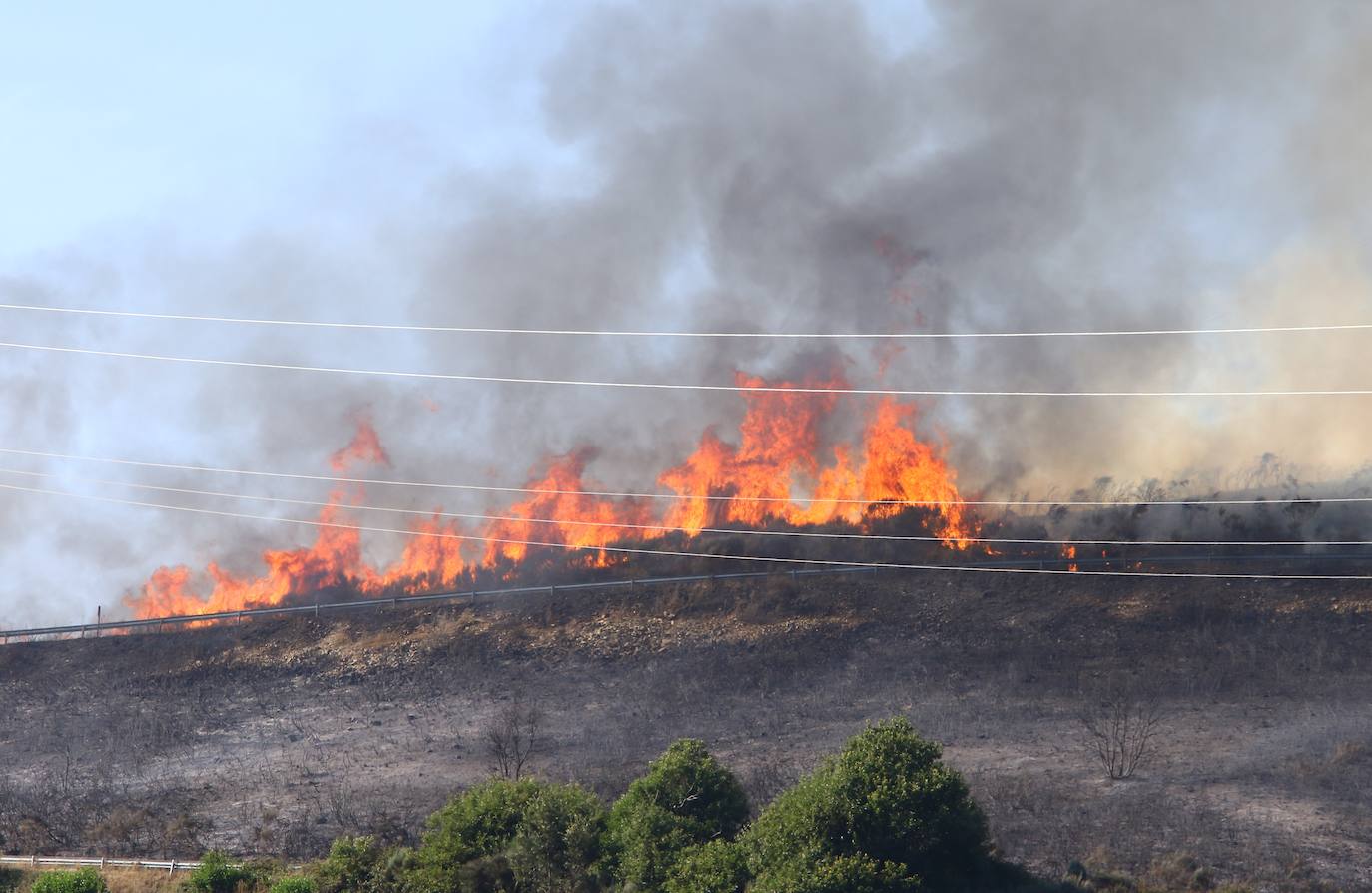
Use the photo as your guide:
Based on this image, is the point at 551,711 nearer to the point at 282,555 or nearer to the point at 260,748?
the point at 260,748

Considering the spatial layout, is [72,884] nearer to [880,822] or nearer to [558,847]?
[558,847]

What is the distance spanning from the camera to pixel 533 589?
5331 centimetres

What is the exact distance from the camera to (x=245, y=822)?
38.2 meters

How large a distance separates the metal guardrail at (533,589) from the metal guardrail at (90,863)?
731 inches

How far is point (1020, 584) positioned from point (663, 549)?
15.9 m

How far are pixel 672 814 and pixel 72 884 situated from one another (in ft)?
52.6

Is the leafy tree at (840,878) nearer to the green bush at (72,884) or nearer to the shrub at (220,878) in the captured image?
the shrub at (220,878)

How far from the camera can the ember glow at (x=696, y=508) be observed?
56.7m

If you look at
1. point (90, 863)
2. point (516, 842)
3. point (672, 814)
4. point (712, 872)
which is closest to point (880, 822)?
point (712, 872)

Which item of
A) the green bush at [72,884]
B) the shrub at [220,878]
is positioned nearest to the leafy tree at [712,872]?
the shrub at [220,878]

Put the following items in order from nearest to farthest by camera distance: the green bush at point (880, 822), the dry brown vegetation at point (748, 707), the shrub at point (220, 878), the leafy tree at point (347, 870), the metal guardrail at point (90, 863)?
the green bush at point (880, 822) → the leafy tree at point (347, 870) → the shrub at point (220, 878) → the dry brown vegetation at point (748, 707) → the metal guardrail at point (90, 863)

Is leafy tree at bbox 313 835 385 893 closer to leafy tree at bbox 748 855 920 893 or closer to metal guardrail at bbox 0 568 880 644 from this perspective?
leafy tree at bbox 748 855 920 893

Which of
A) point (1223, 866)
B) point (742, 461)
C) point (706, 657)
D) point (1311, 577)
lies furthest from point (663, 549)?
point (1223, 866)

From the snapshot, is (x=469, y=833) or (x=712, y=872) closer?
(x=712, y=872)
